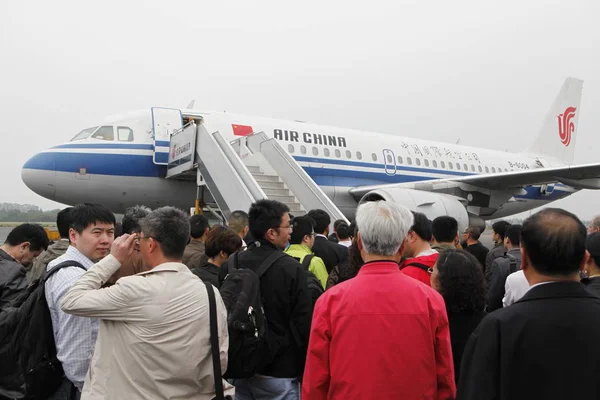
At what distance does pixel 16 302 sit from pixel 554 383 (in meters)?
2.92

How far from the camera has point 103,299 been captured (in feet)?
7.25

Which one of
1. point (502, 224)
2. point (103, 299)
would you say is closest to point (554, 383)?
point (103, 299)

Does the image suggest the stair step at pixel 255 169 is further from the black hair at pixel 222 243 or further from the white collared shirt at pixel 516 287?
the white collared shirt at pixel 516 287

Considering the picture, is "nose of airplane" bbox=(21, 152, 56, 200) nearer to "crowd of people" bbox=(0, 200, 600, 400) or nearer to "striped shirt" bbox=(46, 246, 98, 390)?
"crowd of people" bbox=(0, 200, 600, 400)

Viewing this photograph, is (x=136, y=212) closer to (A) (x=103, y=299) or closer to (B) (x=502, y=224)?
(A) (x=103, y=299)

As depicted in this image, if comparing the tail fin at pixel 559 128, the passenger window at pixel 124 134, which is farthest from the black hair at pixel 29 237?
the tail fin at pixel 559 128

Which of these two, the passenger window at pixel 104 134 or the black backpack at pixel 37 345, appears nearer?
the black backpack at pixel 37 345

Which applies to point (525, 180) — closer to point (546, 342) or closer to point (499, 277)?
point (499, 277)

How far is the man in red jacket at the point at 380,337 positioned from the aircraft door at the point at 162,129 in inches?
399

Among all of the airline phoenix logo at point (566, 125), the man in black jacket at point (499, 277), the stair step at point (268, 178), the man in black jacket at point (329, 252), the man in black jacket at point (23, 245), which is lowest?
the man in black jacket at point (499, 277)

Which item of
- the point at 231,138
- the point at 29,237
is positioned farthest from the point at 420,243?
the point at 231,138

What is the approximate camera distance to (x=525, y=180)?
14.2 metres

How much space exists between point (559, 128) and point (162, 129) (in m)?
20.5

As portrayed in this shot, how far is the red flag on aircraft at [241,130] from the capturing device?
12938 mm
